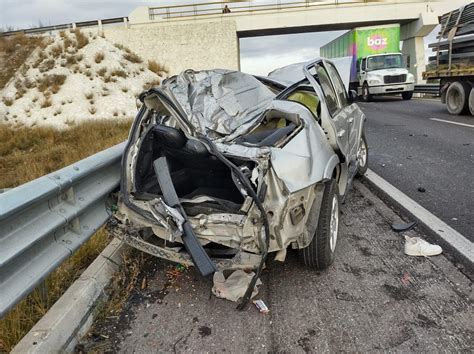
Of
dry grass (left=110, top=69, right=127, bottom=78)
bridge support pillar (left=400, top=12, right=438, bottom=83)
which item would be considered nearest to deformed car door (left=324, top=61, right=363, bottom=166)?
dry grass (left=110, top=69, right=127, bottom=78)

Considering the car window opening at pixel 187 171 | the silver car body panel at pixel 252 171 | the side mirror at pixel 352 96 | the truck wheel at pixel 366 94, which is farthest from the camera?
the truck wheel at pixel 366 94

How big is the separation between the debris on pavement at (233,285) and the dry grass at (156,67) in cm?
3023

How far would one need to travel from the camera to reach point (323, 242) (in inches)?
136

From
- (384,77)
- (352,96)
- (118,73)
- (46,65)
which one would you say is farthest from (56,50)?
(352,96)

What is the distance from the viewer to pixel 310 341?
8.98ft

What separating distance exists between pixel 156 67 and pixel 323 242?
103 feet

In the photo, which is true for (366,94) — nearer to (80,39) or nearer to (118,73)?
(118,73)

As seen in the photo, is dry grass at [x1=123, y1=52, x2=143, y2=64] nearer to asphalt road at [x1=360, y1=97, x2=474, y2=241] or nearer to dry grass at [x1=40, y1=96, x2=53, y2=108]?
dry grass at [x1=40, y1=96, x2=53, y2=108]

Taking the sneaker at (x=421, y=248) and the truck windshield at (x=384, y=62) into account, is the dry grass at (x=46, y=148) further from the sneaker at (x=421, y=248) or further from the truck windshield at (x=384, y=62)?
the truck windshield at (x=384, y=62)

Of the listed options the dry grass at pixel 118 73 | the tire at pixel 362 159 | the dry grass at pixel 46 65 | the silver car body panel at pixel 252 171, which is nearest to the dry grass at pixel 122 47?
the dry grass at pixel 118 73

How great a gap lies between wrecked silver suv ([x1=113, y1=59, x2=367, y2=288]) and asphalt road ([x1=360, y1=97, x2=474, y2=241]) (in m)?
1.37

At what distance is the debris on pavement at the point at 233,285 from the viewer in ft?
10.8

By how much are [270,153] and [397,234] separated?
1969mm

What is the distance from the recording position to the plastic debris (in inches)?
122
